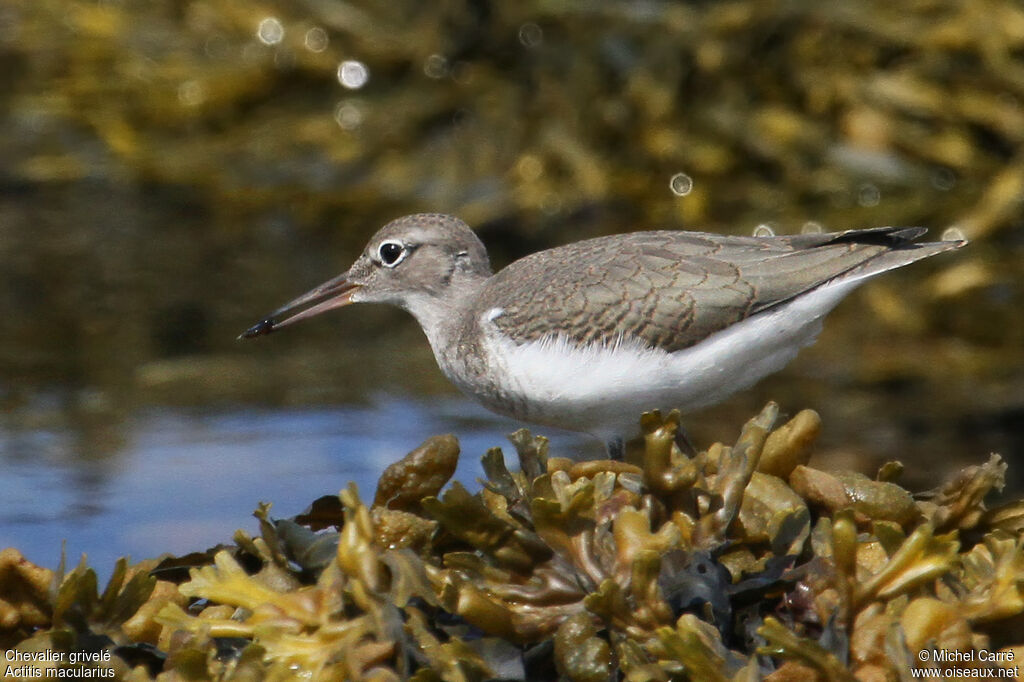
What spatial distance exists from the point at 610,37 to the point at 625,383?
3.69 meters

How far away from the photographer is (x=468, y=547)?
317cm

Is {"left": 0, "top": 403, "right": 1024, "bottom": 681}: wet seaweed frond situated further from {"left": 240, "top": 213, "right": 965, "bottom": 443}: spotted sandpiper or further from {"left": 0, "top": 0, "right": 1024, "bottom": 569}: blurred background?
{"left": 0, "top": 0, "right": 1024, "bottom": 569}: blurred background

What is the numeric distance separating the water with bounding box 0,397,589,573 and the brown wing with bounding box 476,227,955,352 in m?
1.06

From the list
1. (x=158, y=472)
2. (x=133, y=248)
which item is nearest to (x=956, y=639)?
(x=158, y=472)

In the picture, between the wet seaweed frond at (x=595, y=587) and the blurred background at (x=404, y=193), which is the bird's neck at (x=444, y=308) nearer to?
the blurred background at (x=404, y=193)

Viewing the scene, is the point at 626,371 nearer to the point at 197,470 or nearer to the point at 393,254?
→ the point at 393,254

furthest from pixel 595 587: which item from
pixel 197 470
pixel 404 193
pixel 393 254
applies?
pixel 404 193

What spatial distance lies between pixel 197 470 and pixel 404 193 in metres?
2.82

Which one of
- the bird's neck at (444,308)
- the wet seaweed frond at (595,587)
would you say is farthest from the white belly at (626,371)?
the wet seaweed frond at (595,587)

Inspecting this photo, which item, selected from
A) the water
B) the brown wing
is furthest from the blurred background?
the brown wing

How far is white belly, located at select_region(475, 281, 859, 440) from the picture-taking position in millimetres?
4164

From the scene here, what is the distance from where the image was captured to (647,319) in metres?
4.21

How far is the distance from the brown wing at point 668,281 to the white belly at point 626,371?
4 cm

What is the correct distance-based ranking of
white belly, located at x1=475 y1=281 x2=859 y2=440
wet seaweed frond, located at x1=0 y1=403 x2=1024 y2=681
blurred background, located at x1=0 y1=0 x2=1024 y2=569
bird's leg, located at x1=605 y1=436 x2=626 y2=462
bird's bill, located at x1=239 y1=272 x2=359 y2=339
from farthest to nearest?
blurred background, located at x1=0 y1=0 x2=1024 y2=569
bird's bill, located at x1=239 y1=272 x2=359 y2=339
bird's leg, located at x1=605 y1=436 x2=626 y2=462
white belly, located at x1=475 y1=281 x2=859 y2=440
wet seaweed frond, located at x1=0 y1=403 x2=1024 y2=681
